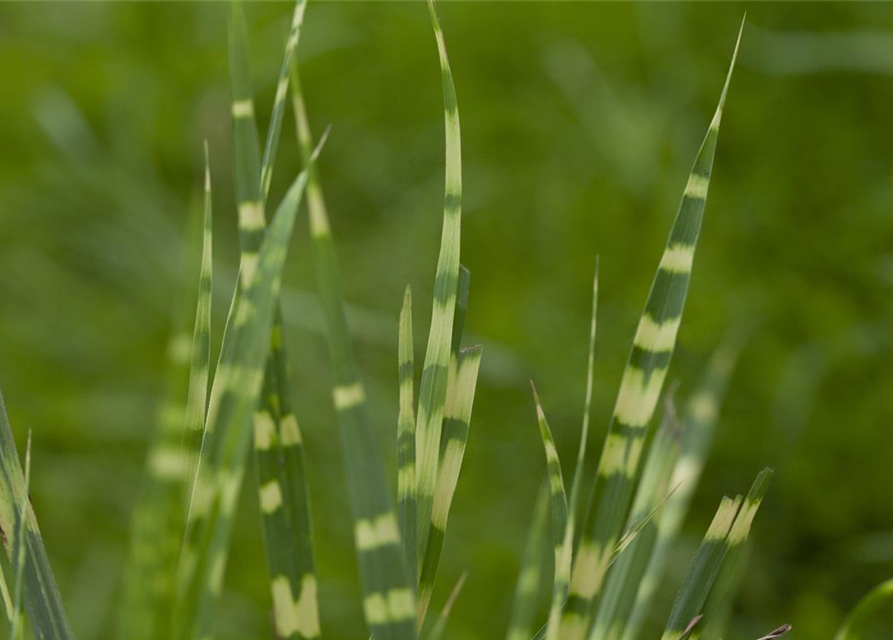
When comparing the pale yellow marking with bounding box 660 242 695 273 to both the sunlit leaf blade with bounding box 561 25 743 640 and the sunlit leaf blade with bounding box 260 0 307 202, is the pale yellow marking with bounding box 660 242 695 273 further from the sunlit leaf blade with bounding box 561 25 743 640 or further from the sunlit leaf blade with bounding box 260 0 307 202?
the sunlit leaf blade with bounding box 260 0 307 202

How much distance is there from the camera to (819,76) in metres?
1.32

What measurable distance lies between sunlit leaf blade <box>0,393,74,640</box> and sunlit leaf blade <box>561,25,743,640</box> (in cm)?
16

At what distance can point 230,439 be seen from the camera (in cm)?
27

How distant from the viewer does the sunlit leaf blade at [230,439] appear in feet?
0.87

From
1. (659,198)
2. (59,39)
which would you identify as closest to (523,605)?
(659,198)

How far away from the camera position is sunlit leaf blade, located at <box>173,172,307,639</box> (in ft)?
0.87

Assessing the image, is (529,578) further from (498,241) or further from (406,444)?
(498,241)

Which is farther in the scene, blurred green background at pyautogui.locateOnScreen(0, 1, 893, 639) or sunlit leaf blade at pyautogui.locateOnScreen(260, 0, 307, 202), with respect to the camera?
blurred green background at pyautogui.locateOnScreen(0, 1, 893, 639)

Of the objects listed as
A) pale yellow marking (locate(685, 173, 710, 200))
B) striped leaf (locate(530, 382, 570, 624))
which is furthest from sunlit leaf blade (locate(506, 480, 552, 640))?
pale yellow marking (locate(685, 173, 710, 200))

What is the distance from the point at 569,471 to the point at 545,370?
12cm

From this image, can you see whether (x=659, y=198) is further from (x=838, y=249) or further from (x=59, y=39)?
(x=59, y=39)

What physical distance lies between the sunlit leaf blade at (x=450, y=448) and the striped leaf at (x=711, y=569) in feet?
0.26

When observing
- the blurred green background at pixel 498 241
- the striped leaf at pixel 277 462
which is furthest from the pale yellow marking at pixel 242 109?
the blurred green background at pixel 498 241

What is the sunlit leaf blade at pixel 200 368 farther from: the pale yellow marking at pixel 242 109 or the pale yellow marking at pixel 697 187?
the pale yellow marking at pixel 697 187
